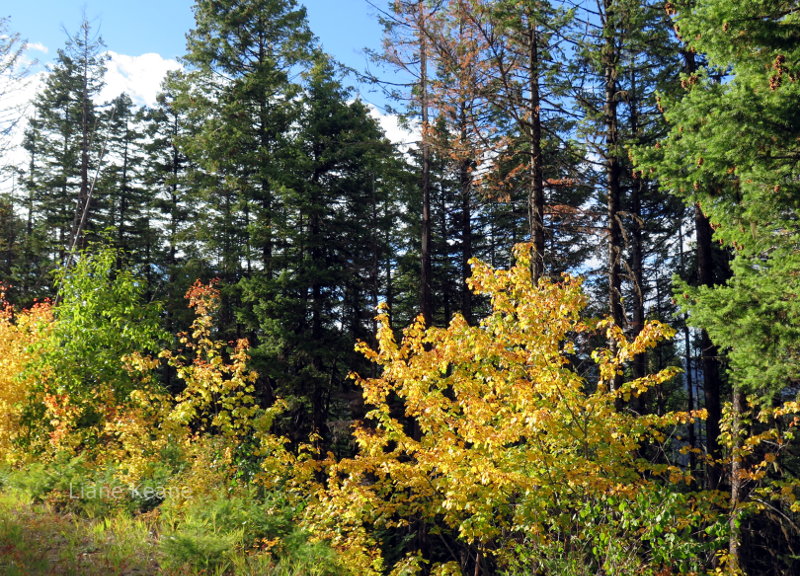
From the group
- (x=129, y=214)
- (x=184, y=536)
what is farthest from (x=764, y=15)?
(x=129, y=214)

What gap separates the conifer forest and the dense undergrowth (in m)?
0.05

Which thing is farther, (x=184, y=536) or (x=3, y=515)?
(x=3, y=515)

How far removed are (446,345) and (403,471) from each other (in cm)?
175

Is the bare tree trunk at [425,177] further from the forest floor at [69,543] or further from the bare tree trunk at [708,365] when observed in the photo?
the forest floor at [69,543]

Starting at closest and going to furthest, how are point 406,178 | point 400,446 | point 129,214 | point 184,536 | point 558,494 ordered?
point 558,494, point 184,536, point 400,446, point 406,178, point 129,214

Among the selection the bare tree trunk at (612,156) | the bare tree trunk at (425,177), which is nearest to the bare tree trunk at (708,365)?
the bare tree trunk at (612,156)

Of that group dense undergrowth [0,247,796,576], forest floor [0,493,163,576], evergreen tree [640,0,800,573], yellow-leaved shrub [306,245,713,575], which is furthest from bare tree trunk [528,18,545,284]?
forest floor [0,493,163,576]

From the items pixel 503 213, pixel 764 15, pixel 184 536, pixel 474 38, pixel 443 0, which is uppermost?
pixel 443 0

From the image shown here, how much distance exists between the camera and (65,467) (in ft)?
31.6

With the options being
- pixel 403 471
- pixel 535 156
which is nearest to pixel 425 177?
pixel 535 156

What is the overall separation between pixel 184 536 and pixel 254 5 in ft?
64.0

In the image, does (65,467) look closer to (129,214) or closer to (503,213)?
(503,213)

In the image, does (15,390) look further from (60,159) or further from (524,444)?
(60,159)

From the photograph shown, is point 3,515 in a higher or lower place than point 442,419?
lower
